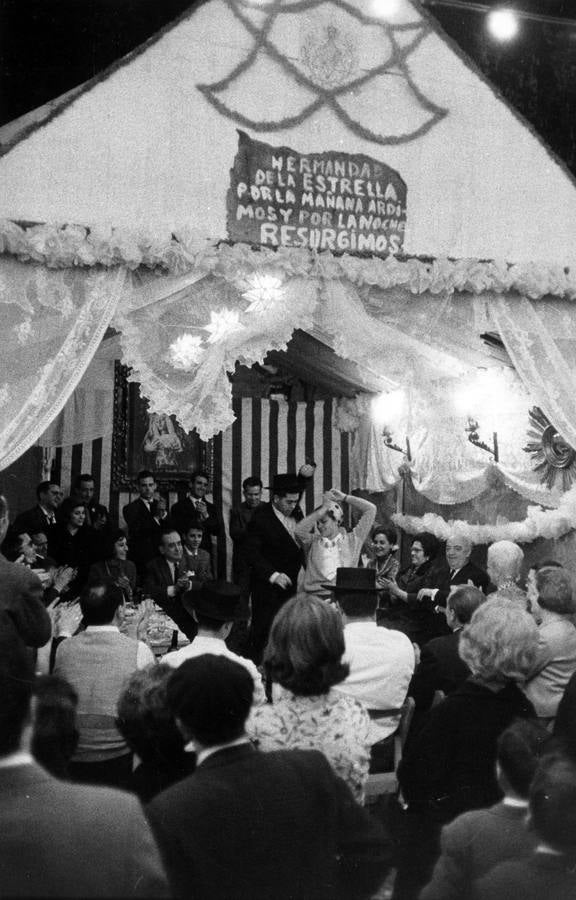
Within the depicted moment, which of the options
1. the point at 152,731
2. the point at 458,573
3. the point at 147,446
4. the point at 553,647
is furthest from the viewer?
the point at 147,446

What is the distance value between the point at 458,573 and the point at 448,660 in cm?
282

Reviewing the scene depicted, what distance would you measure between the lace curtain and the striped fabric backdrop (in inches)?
198

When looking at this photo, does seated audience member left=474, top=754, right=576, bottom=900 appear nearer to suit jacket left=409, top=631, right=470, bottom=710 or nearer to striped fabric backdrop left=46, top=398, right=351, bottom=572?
suit jacket left=409, top=631, right=470, bottom=710

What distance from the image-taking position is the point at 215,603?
3.91 m

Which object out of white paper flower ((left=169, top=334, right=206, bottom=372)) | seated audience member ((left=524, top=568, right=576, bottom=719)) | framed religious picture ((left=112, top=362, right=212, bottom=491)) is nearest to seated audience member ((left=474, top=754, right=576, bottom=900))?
seated audience member ((left=524, top=568, right=576, bottom=719))

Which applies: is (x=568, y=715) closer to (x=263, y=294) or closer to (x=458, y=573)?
(x=263, y=294)

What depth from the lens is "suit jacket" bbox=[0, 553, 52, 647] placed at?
385 cm

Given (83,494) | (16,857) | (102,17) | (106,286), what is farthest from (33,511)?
(16,857)

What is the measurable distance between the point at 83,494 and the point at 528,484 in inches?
163

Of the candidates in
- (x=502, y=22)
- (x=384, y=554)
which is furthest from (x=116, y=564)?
(x=502, y=22)

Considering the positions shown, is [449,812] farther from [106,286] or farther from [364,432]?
[364,432]

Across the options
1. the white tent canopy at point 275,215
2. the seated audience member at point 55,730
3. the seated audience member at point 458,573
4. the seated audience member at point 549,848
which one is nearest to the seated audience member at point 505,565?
the seated audience member at point 458,573

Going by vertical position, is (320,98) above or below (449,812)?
above

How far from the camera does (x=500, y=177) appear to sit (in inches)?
258
